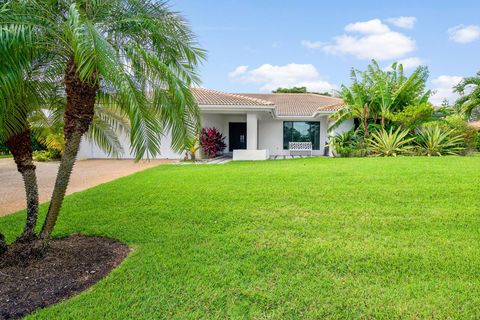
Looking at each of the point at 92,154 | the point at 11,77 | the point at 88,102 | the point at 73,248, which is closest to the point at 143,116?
the point at 88,102

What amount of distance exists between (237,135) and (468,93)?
1874cm

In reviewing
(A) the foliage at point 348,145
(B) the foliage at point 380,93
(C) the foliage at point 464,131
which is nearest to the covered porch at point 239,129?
(A) the foliage at point 348,145

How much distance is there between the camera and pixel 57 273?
5.00 meters

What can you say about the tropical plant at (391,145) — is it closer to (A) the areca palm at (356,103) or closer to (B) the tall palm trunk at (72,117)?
(A) the areca palm at (356,103)

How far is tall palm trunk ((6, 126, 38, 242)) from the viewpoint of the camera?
540 cm

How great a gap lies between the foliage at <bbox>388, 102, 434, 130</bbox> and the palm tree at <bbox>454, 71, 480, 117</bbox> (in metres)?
7.20

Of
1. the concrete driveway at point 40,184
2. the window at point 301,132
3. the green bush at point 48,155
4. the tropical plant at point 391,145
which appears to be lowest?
the concrete driveway at point 40,184

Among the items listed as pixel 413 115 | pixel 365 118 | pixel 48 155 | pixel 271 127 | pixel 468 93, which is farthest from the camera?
pixel 271 127

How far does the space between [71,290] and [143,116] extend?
8.57ft

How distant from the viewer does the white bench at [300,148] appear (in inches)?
949

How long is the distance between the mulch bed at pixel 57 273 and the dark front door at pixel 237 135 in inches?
827

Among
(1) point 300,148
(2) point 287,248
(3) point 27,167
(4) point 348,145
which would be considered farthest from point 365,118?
(3) point 27,167

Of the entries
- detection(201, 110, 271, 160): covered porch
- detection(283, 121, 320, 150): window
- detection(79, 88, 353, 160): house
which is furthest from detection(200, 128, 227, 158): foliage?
detection(283, 121, 320, 150): window

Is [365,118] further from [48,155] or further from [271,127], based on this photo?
[48,155]
